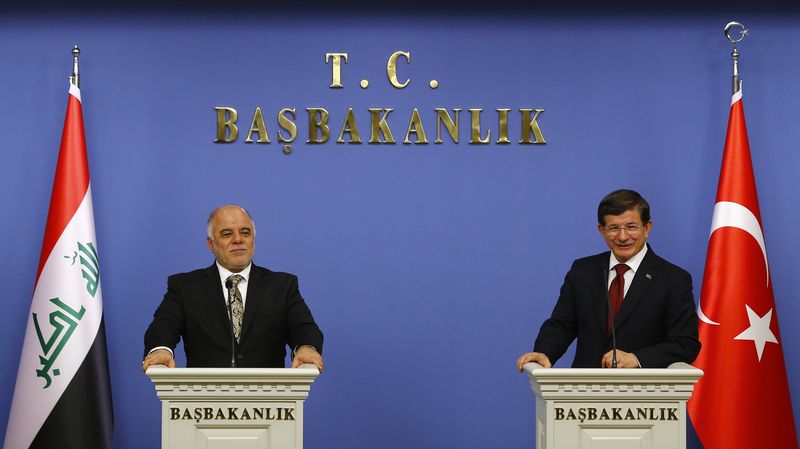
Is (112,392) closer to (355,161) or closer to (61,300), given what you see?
(61,300)

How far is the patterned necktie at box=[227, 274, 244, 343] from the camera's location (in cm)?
330

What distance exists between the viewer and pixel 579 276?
335cm

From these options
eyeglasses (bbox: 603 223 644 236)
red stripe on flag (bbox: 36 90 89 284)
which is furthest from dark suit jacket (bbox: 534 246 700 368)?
red stripe on flag (bbox: 36 90 89 284)

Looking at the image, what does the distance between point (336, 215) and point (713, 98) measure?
1.91 meters

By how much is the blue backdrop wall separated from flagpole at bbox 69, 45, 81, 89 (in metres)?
0.05

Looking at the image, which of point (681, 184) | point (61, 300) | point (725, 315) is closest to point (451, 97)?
point (681, 184)

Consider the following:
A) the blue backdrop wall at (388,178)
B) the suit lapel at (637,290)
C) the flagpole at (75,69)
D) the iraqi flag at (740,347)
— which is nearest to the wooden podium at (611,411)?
the suit lapel at (637,290)

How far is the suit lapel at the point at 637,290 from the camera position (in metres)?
3.19

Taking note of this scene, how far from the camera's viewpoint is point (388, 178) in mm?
4719

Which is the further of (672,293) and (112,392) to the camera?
(112,392)

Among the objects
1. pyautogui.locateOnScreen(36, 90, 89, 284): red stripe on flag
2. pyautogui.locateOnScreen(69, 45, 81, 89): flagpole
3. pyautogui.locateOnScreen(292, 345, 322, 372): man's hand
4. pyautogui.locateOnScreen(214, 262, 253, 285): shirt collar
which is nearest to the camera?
pyautogui.locateOnScreen(292, 345, 322, 372): man's hand

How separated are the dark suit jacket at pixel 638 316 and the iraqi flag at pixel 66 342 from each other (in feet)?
7.00

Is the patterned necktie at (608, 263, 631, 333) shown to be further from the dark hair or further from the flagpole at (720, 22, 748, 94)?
the flagpole at (720, 22, 748, 94)

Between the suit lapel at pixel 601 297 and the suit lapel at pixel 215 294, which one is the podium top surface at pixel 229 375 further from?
the suit lapel at pixel 601 297
